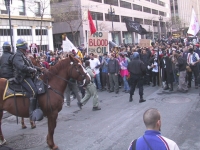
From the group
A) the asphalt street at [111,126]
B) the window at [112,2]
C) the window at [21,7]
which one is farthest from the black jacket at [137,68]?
the window at [112,2]

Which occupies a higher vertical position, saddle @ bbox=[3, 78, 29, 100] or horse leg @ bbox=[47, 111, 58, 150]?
saddle @ bbox=[3, 78, 29, 100]

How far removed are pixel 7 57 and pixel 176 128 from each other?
4.80 meters

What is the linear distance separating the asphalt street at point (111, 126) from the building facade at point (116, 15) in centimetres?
2303

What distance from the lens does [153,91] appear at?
1331 centimetres

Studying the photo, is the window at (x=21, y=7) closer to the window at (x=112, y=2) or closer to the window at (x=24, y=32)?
the window at (x=24, y=32)

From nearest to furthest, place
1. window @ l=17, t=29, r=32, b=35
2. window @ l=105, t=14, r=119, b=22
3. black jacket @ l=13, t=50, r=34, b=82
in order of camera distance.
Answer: black jacket @ l=13, t=50, r=34, b=82 < window @ l=17, t=29, r=32, b=35 < window @ l=105, t=14, r=119, b=22

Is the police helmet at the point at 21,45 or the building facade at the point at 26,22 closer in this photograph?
the police helmet at the point at 21,45

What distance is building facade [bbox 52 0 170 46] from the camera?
51.7 meters

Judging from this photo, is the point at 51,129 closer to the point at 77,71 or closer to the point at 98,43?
the point at 77,71

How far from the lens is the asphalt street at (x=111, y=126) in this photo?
256 inches

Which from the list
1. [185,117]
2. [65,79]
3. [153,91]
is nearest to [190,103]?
[185,117]

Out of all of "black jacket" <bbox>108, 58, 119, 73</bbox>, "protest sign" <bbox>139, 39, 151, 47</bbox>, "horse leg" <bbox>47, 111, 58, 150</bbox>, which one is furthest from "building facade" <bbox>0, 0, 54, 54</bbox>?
"horse leg" <bbox>47, 111, 58, 150</bbox>

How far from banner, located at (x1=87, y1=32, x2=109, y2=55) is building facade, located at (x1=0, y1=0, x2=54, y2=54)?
24.2 metres

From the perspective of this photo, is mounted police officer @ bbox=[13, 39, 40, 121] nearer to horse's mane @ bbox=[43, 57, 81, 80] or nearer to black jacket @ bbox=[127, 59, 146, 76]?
horse's mane @ bbox=[43, 57, 81, 80]
